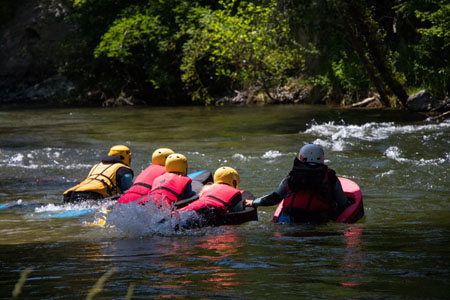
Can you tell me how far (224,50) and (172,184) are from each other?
44.1 ft

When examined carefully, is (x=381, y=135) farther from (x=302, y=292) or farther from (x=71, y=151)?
(x=302, y=292)

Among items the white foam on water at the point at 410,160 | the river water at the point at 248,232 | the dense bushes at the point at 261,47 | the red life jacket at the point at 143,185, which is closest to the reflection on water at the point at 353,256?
the river water at the point at 248,232

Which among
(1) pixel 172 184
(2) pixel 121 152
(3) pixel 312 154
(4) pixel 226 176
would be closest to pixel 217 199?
(4) pixel 226 176

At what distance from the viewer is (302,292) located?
153 inches

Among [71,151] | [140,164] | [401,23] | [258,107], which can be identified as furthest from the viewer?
[258,107]

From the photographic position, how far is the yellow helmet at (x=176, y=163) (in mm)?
7086

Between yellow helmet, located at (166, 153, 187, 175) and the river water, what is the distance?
2.64ft

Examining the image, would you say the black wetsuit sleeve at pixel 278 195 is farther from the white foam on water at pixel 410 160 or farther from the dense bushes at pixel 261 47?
the dense bushes at pixel 261 47

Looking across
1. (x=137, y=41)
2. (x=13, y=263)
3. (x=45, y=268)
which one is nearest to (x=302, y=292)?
(x=45, y=268)

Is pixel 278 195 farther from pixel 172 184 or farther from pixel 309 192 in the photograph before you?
pixel 172 184

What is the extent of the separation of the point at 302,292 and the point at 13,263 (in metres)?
2.34

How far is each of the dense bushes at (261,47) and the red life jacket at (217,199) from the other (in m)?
10.1

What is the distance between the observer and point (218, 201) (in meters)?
6.83

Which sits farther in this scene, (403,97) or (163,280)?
(403,97)
